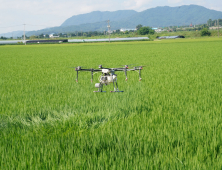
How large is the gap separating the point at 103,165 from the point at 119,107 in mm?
2940

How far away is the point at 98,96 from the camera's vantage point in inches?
269

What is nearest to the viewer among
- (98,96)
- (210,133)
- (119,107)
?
(210,133)

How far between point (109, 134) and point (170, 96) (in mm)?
3468

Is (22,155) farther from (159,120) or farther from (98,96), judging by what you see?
(98,96)

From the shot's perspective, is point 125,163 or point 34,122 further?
point 34,122

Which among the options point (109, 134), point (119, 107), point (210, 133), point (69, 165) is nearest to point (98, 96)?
point (119, 107)

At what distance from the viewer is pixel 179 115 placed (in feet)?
16.2

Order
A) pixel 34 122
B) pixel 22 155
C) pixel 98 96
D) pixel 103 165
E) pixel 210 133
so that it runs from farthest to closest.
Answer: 1. pixel 98 96
2. pixel 34 122
3. pixel 210 133
4. pixel 22 155
5. pixel 103 165

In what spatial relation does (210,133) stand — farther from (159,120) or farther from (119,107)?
(119,107)

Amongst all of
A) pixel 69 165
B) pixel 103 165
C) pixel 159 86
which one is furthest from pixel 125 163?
pixel 159 86

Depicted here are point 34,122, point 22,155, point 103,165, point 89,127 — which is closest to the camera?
point 103,165

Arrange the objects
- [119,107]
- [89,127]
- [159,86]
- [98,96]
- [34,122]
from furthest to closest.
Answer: [159,86]
[98,96]
[119,107]
[34,122]
[89,127]

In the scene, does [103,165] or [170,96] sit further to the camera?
[170,96]

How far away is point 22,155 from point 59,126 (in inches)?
54.5
